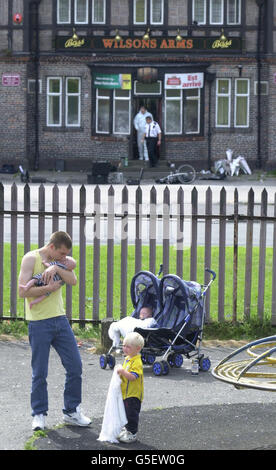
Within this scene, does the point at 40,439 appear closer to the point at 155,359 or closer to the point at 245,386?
the point at 245,386

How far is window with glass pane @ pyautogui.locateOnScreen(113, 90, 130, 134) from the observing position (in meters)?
41.8

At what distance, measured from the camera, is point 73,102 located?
41938 mm

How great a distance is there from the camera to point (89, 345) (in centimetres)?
1123

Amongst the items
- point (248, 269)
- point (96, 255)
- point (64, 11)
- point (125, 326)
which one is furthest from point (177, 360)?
point (64, 11)

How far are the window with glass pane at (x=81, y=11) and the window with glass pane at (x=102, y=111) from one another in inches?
112

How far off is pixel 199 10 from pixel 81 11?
15.0 feet

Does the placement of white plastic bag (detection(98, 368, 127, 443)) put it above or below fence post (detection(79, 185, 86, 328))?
below

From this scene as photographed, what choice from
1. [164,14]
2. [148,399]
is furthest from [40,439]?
[164,14]

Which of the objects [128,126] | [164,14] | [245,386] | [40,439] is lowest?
[40,439]

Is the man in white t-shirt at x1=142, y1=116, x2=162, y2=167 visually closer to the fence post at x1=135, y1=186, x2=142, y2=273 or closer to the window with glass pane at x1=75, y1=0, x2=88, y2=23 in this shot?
the window with glass pane at x1=75, y1=0, x2=88, y2=23

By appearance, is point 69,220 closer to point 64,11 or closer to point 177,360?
point 177,360

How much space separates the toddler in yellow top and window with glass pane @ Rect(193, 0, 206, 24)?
34487 millimetres

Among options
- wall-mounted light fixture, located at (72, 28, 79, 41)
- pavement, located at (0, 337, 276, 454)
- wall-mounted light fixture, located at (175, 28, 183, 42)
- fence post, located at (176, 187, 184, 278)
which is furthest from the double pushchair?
wall-mounted light fixture, located at (72, 28, 79, 41)

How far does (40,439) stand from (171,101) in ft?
114
